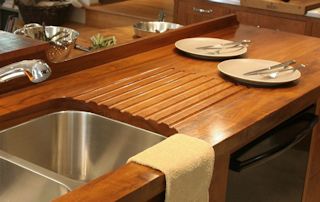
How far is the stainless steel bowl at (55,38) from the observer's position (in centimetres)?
165

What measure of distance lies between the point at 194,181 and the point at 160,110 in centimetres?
28

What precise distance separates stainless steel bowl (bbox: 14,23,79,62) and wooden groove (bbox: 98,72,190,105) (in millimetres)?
245

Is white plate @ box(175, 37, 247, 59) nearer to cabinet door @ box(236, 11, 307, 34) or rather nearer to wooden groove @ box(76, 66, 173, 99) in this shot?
wooden groove @ box(76, 66, 173, 99)

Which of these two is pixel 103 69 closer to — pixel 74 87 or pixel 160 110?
pixel 74 87

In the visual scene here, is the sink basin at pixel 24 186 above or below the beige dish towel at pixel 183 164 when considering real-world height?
below

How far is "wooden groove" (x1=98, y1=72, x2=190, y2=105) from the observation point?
56.1 inches

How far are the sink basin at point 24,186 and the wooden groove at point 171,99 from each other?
0.97 feet

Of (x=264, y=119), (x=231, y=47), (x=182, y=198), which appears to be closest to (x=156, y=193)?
(x=182, y=198)

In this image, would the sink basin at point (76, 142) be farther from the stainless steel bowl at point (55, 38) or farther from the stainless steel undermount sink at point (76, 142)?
the stainless steel bowl at point (55, 38)

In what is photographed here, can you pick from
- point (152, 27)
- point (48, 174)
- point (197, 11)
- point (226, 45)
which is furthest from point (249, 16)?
point (48, 174)

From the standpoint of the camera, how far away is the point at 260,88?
1.60 metres

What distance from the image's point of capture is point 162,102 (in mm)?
1430

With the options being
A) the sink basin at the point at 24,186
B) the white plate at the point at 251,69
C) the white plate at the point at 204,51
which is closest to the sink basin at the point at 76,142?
the sink basin at the point at 24,186

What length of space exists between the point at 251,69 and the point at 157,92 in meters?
0.37
